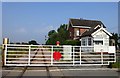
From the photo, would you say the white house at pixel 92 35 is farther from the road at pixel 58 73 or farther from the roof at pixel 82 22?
the road at pixel 58 73

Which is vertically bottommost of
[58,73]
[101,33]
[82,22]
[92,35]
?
[58,73]

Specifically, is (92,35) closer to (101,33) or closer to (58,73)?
(101,33)

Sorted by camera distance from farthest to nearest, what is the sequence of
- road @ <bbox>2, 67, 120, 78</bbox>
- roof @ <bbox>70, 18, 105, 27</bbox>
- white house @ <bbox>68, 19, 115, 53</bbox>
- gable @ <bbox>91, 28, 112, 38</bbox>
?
1. roof @ <bbox>70, 18, 105, 27</bbox>
2. gable @ <bbox>91, 28, 112, 38</bbox>
3. white house @ <bbox>68, 19, 115, 53</bbox>
4. road @ <bbox>2, 67, 120, 78</bbox>

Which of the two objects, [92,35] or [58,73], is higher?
[92,35]

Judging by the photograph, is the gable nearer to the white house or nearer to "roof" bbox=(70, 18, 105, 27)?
the white house

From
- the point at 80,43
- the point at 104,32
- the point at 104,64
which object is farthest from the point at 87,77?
the point at 80,43

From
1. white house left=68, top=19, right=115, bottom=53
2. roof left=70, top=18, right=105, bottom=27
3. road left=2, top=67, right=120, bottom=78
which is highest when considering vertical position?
roof left=70, top=18, right=105, bottom=27

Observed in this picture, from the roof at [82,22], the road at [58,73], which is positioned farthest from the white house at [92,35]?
the road at [58,73]

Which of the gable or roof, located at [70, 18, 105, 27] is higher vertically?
roof, located at [70, 18, 105, 27]

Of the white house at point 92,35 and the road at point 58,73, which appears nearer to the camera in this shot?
the road at point 58,73

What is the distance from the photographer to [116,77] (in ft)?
38.4

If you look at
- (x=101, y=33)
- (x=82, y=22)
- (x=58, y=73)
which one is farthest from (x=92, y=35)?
(x=58, y=73)

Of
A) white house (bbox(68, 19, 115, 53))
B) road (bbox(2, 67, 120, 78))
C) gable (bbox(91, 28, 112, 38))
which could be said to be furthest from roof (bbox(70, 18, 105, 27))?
road (bbox(2, 67, 120, 78))

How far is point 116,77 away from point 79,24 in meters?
48.2
